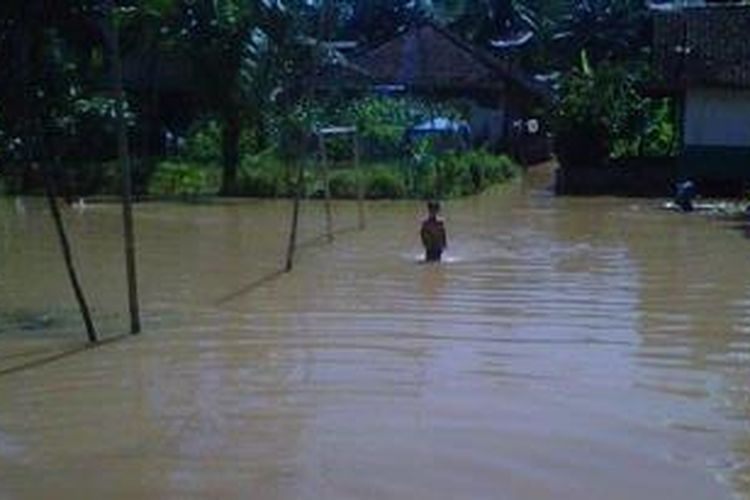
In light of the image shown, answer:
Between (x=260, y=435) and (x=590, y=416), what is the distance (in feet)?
6.57

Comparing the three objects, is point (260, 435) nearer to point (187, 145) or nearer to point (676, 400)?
point (676, 400)

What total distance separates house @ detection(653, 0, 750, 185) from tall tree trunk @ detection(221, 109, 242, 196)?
33.3ft

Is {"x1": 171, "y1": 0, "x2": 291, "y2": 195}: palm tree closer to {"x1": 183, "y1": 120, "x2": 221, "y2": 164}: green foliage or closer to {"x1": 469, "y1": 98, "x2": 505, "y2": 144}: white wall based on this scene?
{"x1": 183, "y1": 120, "x2": 221, "y2": 164}: green foliage

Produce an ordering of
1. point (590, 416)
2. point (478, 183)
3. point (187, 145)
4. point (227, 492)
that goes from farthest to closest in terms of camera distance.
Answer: point (187, 145) → point (478, 183) → point (590, 416) → point (227, 492)

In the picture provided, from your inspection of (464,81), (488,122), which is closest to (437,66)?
(464,81)

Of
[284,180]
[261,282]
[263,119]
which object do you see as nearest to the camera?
[261,282]

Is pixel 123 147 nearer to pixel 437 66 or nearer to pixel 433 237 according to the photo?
pixel 433 237

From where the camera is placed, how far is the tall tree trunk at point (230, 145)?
3384cm

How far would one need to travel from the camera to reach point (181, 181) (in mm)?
34469

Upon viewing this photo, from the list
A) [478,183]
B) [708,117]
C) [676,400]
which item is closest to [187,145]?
[478,183]

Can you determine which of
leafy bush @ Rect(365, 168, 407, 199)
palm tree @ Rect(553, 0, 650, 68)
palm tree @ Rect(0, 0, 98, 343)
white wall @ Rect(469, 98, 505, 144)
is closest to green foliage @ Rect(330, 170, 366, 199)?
leafy bush @ Rect(365, 168, 407, 199)

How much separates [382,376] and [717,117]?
25.7m

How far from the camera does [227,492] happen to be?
22.8 ft

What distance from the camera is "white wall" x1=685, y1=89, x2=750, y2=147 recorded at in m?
33.9
